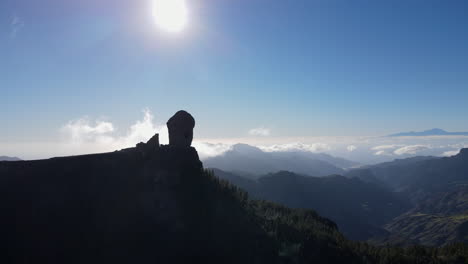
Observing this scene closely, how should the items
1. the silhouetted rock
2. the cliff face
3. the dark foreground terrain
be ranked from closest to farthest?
the cliff face
the dark foreground terrain
the silhouetted rock

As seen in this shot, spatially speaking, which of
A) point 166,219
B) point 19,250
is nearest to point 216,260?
point 166,219

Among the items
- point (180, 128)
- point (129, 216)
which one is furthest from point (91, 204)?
point (180, 128)

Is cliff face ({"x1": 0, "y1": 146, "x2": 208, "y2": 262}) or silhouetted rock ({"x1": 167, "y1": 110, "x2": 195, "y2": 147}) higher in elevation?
silhouetted rock ({"x1": 167, "y1": 110, "x2": 195, "y2": 147})

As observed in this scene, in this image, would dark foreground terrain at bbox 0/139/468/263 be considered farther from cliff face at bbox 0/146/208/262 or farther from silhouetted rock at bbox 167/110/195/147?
silhouetted rock at bbox 167/110/195/147

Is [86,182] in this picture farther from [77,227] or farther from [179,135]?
[179,135]

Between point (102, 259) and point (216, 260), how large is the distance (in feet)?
66.5

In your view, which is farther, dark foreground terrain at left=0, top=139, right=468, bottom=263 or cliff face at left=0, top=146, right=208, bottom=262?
dark foreground terrain at left=0, top=139, right=468, bottom=263

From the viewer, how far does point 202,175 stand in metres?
67.0

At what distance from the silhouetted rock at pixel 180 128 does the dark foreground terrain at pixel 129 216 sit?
2.90 metres

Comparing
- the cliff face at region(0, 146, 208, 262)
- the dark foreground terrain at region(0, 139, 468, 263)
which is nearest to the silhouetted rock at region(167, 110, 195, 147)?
the dark foreground terrain at region(0, 139, 468, 263)

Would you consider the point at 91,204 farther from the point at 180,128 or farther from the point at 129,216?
the point at 180,128

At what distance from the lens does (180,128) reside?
214 feet

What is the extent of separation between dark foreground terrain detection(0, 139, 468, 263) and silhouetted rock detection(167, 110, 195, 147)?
2899 millimetres

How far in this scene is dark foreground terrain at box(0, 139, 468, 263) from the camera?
44938 millimetres
